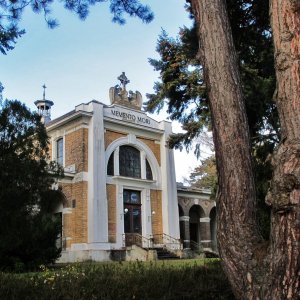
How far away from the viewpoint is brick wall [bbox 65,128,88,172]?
28781mm

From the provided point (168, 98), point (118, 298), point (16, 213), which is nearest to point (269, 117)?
point (168, 98)

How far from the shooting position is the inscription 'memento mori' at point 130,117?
102 feet

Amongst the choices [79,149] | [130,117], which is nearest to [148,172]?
[130,117]

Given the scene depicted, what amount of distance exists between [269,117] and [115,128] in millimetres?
16016

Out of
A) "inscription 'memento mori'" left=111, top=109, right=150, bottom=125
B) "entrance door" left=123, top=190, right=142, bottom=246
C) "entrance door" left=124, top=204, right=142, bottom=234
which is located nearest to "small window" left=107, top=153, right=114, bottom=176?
"entrance door" left=123, top=190, right=142, bottom=246

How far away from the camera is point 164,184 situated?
33000mm

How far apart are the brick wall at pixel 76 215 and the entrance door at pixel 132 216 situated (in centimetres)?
327

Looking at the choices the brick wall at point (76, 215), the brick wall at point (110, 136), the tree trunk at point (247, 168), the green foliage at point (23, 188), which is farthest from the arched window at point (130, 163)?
the tree trunk at point (247, 168)

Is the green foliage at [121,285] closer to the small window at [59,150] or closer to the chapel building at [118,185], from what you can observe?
the chapel building at [118,185]

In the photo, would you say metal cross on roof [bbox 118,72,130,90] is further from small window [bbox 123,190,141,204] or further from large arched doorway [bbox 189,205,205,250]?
large arched doorway [bbox 189,205,205,250]

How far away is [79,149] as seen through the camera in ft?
95.2

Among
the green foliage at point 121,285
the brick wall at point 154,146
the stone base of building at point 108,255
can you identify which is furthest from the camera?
the brick wall at point 154,146

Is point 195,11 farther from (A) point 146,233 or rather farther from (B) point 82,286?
(A) point 146,233

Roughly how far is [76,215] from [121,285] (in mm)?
22924
